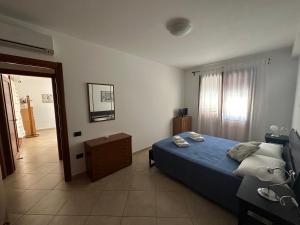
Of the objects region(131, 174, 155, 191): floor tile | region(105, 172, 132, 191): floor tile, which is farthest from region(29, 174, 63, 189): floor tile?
region(131, 174, 155, 191): floor tile

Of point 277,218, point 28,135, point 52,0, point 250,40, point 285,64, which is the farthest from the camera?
point 28,135

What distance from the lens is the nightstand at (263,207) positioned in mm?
977

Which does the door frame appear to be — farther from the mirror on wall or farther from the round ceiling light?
the round ceiling light

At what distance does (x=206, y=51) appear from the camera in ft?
10.1

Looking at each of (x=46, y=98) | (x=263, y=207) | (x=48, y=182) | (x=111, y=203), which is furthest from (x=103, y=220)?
(x=46, y=98)

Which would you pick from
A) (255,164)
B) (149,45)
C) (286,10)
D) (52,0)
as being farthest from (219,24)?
(52,0)

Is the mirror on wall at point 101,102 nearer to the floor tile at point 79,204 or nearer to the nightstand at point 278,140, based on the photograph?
→ the floor tile at point 79,204

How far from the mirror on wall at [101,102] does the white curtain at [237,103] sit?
10.4 ft

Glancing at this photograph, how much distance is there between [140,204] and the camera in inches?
73.6

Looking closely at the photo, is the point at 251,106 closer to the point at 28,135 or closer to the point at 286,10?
the point at 286,10

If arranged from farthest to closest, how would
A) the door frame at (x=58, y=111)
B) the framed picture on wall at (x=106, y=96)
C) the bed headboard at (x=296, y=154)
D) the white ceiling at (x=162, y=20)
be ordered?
the framed picture on wall at (x=106, y=96), the door frame at (x=58, y=111), the white ceiling at (x=162, y=20), the bed headboard at (x=296, y=154)

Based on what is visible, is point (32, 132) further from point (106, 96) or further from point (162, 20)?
point (162, 20)

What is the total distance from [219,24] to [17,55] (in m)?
2.87

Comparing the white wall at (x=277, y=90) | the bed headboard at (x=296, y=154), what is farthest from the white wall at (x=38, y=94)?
the bed headboard at (x=296, y=154)
